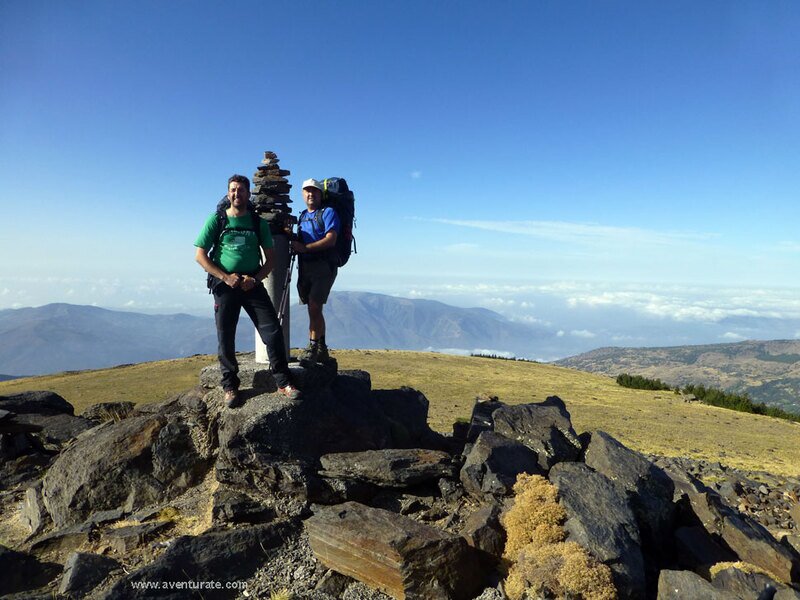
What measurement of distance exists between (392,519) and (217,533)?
2.77 metres

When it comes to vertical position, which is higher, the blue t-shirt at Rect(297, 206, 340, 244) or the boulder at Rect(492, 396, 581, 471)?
the blue t-shirt at Rect(297, 206, 340, 244)

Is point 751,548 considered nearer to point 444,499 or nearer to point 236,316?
point 444,499

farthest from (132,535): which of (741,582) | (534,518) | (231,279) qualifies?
(741,582)

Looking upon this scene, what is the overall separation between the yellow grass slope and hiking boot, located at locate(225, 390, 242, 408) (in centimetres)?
1364

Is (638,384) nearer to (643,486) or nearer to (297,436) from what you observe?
(643,486)

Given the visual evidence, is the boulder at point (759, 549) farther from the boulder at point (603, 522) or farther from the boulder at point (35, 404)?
the boulder at point (35, 404)

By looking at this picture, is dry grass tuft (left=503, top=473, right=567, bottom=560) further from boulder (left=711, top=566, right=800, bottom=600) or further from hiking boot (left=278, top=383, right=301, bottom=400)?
hiking boot (left=278, top=383, right=301, bottom=400)

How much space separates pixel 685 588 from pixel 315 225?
8.18 m

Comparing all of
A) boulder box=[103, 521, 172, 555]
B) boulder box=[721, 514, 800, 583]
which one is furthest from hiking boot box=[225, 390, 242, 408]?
boulder box=[721, 514, 800, 583]

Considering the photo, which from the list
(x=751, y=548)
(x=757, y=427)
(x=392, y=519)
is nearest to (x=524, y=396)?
(x=757, y=427)

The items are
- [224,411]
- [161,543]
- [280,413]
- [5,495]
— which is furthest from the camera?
[5,495]

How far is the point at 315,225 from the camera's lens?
9.62m

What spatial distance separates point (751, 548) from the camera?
778cm

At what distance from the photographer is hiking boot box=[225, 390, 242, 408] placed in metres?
9.53
